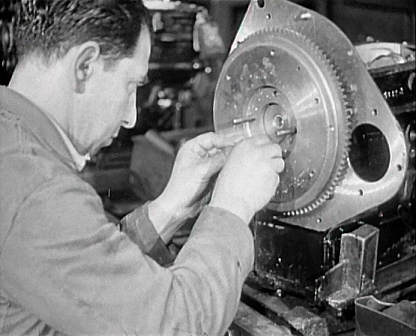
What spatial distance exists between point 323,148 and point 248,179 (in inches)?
7.7

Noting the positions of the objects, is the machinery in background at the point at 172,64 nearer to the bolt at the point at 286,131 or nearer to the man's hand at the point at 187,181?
the man's hand at the point at 187,181

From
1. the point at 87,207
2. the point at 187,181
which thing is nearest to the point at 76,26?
the point at 87,207

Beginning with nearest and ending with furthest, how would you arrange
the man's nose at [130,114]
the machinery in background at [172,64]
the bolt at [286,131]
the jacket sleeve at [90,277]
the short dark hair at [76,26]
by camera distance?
1. the jacket sleeve at [90,277]
2. the short dark hair at [76,26]
3. the man's nose at [130,114]
4. the bolt at [286,131]
5. the machinery in background at [172,64]

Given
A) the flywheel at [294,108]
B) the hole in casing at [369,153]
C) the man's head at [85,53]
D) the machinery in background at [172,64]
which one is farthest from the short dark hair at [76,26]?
the machinery in background at [172,64]

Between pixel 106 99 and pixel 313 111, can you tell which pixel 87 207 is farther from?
pixel 313 111

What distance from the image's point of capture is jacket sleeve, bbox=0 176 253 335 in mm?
870

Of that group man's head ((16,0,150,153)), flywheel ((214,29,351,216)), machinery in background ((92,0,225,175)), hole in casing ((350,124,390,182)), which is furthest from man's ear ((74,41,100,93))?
machinery in background ((92,0,225,175))

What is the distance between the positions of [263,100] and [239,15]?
3.48 metres

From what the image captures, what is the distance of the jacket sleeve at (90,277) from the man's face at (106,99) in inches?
6.0

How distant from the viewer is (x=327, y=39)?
1.23 m

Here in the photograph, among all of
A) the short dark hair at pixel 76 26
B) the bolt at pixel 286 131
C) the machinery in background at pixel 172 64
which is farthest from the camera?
the machinery in background at pixel 172 64

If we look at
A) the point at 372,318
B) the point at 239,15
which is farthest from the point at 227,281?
the point at 239,15

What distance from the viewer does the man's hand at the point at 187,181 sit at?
4.31 ft

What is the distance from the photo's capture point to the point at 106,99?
1.04 metres
